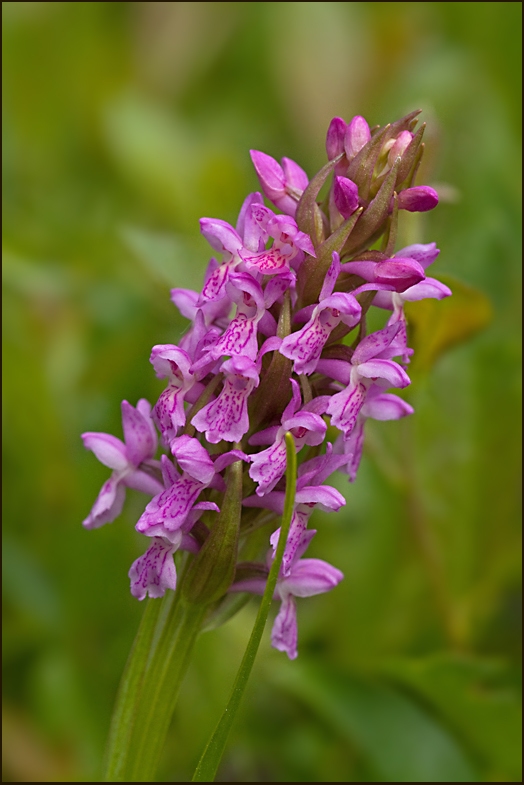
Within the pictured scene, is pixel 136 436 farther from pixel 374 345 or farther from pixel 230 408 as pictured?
pixel 374 345

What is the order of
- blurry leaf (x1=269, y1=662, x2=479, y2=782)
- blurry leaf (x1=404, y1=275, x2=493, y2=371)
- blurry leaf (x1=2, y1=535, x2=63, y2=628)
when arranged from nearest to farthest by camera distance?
1. blurry leaf (x1=404, y1=275, x2=493, y2=371)
2. blurry leaf (x1=269, y1=662, x2=479, y2=782)
3. blurry leaf (x1=2, y1=535, x2=63, y2=628)

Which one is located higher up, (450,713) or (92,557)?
(92,557)

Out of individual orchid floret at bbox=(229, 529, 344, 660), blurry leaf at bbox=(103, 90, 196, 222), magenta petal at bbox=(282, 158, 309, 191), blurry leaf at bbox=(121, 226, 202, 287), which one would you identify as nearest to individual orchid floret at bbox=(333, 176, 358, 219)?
magenta petal at bbox=(282, 158, 309, 191)

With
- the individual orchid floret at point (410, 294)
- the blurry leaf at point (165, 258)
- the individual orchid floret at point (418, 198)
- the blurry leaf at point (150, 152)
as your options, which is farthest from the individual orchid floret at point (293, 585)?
the blurry leaf at point (150, 152)

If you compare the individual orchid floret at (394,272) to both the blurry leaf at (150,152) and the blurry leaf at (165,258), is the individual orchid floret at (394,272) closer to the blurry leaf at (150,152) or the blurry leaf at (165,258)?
the blurry leaf at (165,258)

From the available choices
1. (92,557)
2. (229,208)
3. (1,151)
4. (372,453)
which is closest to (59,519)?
(92,557)

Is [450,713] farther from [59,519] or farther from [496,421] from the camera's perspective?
[59,519]

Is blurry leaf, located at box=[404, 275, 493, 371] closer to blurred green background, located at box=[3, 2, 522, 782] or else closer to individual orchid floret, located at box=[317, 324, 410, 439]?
blurred green background, located at box=[3, 2, 522, 782]
